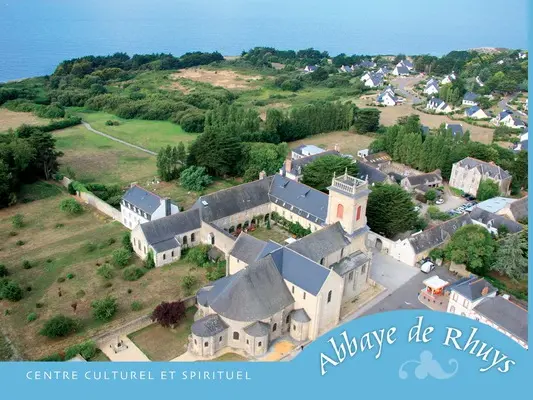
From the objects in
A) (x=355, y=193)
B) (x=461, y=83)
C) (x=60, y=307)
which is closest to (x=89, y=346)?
(x=60, y=307)

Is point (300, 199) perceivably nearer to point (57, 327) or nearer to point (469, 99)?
point (57, 327)

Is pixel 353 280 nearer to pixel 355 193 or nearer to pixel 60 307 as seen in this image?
pixel 355 193

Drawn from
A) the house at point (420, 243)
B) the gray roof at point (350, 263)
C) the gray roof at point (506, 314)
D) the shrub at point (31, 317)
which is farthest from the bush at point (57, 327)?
the gray roof at point (506, 314)

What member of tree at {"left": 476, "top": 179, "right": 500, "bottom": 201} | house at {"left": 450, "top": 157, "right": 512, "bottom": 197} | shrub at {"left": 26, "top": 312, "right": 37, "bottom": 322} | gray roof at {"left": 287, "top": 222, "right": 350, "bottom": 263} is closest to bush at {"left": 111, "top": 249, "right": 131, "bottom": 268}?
shrub at {"left": 26, "top": 312, "right": 37, "bottom": 322}

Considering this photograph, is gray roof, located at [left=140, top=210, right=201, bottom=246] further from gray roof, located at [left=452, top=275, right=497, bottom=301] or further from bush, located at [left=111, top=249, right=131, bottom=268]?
gray roof, located at [left=452, top=275, right=497, bottom=301]

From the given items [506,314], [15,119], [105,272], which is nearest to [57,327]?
[105,272]

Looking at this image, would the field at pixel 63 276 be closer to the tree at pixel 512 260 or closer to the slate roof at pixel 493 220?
the tree at pixel 512 260

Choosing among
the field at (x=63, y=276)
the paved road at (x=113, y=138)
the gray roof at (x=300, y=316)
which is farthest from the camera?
the paved road at (x=113, y=138)
